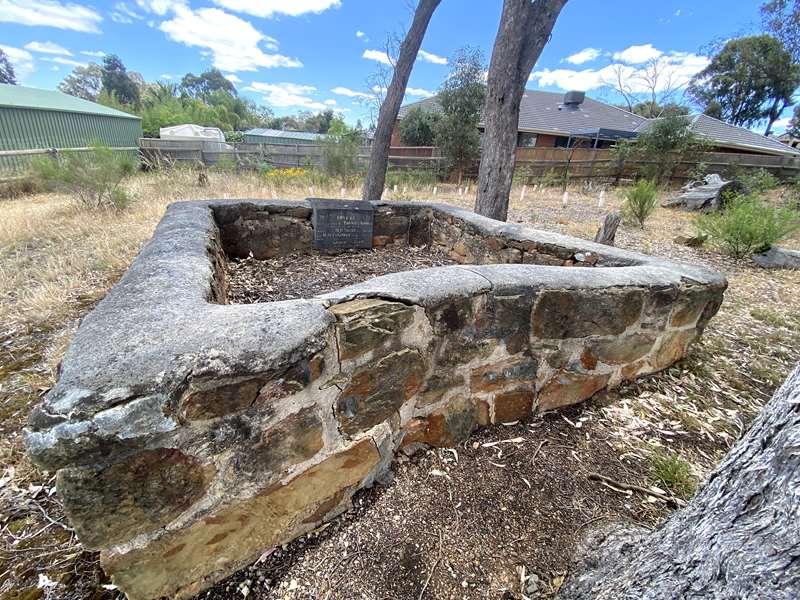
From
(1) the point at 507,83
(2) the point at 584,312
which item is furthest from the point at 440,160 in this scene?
(2) the point at 584,312

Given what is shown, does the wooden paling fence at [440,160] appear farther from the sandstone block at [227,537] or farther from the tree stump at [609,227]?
the sandstone block at [227,537]

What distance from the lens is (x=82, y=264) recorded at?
3.76m

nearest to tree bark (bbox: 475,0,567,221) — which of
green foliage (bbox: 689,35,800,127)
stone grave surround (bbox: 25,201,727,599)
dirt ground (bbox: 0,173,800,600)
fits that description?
dirt ground (bbox: 0,173,800,600)

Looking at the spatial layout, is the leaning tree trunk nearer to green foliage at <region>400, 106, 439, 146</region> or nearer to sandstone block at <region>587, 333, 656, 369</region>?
sandstone block at <region>587, 333, 656, 369</region>

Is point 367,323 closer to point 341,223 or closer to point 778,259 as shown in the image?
point 341,223

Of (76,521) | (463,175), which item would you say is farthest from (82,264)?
(463,175)

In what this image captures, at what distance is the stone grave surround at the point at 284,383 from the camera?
884 millimetres

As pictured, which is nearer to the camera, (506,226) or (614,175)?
(506,226)

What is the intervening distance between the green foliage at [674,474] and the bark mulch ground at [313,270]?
2139 millimetres

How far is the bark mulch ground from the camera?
2812mm

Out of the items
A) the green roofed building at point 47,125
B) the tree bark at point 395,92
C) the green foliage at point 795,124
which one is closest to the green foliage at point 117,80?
the green roofed building at point 47,125

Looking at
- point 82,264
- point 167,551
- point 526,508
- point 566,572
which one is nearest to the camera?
point 167,551

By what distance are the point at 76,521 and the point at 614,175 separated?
1574 centimetres

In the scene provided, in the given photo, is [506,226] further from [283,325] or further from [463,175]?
[463,175]
